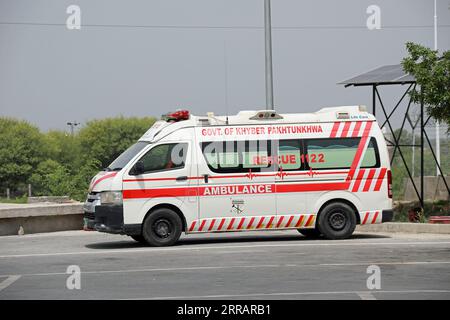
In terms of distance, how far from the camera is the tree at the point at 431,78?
2292cm

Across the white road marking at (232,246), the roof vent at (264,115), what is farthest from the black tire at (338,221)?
the roof vent at (264,115)

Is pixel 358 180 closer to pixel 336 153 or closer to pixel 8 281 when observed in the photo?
pixel 336 153

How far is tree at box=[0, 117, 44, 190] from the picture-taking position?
10244 cm

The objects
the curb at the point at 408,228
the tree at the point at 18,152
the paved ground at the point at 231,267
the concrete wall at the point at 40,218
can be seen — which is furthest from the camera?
the tree at the point at 18,152

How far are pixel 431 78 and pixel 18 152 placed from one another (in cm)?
8492

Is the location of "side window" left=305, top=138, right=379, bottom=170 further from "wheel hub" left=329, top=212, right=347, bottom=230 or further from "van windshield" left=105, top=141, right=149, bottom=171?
"van windshield" left=105, top=141, right=149, bottom=171

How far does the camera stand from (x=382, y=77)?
2586cm

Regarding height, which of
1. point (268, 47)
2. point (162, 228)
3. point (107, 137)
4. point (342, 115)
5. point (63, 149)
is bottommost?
point (162, 228)

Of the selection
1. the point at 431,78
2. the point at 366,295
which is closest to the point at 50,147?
the point at 431,78

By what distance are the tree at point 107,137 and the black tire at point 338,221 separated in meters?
90.8

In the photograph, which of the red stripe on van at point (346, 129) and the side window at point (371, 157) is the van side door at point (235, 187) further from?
the side window at point (371, 157)
